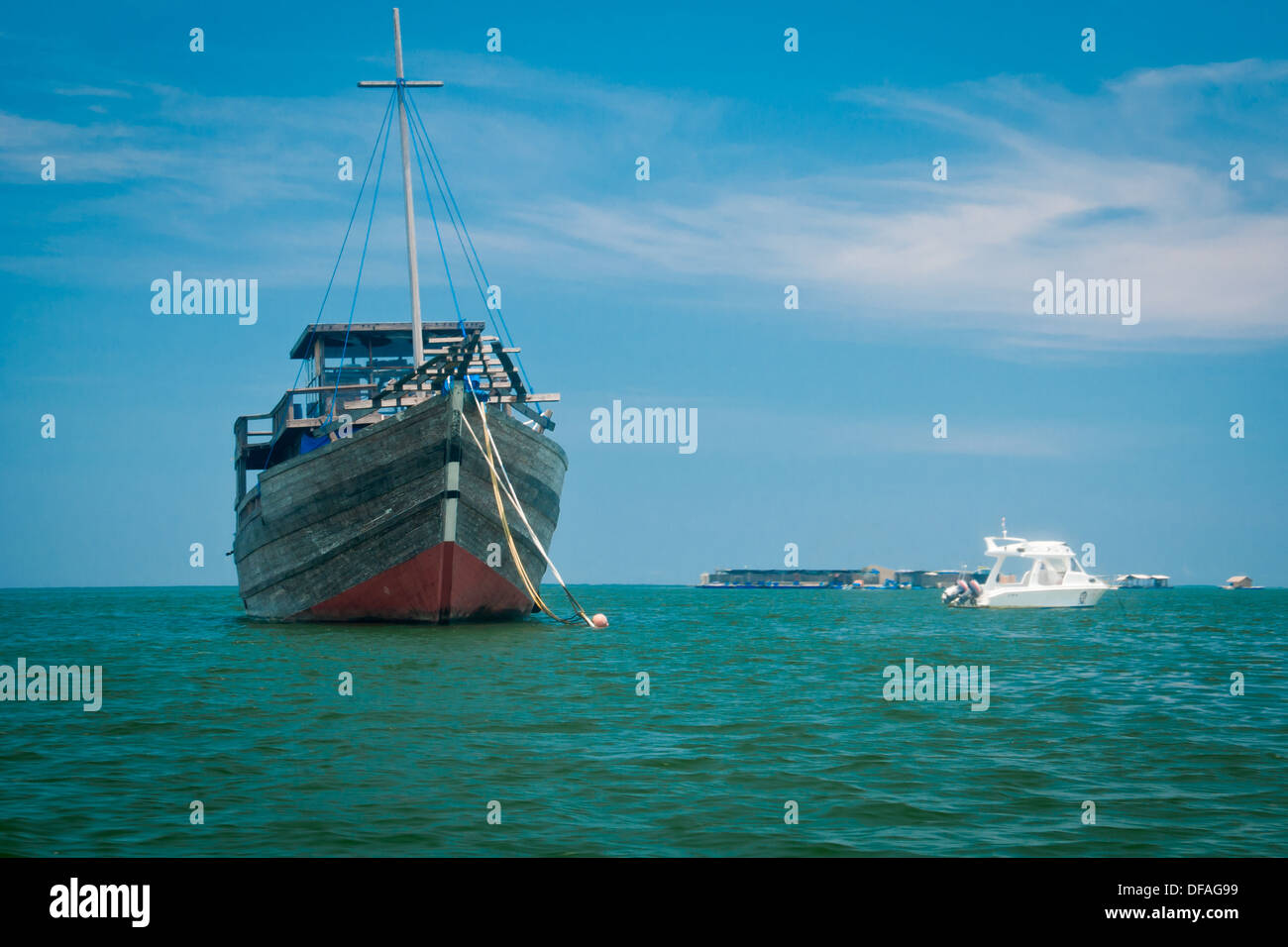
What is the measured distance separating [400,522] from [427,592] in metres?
1.89

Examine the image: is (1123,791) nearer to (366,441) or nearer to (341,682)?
(341,682)

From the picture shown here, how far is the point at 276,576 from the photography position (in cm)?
2972

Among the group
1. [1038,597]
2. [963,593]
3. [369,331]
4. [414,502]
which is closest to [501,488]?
[414,502]

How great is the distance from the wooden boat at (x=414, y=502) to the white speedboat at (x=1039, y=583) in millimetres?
24260

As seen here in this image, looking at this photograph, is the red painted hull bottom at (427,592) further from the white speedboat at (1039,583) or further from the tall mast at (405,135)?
the white speedboat at (1039,583)

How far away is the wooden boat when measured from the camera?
2619 centimetres

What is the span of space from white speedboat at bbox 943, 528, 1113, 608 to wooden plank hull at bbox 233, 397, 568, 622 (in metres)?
25.9

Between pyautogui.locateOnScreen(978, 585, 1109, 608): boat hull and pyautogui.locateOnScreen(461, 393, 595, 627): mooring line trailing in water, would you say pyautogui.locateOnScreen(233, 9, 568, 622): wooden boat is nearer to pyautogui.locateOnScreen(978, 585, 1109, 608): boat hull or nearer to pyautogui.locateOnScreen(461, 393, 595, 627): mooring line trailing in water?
pyautogui.locateOnScreen(461, 393, 595, 627): mooring line trailing in water

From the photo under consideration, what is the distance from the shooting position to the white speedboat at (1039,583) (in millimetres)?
47062

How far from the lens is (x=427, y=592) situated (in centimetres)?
2683
